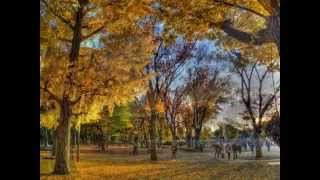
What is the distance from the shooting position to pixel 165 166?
4.58 m

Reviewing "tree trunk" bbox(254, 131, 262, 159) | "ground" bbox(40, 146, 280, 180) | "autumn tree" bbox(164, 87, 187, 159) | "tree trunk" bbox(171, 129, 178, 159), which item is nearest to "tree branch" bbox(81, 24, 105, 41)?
"autumn tree" bbox(164, 87, 187, 159)

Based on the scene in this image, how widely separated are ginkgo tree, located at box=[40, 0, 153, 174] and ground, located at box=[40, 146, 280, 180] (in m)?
0.38

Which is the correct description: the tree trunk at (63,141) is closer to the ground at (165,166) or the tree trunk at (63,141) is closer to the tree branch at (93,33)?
the ground at (165,166)

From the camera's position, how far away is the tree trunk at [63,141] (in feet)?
15.0

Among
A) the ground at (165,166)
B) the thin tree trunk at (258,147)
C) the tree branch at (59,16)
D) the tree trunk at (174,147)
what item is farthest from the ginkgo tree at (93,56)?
the thin tree trunk at (258,147)

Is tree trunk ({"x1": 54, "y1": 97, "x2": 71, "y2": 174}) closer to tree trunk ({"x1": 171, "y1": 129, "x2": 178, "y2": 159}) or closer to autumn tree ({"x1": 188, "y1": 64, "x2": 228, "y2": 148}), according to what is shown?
tree trunk ({"x1": 171, "y1": 129, "x2": 178, "y2": 159})

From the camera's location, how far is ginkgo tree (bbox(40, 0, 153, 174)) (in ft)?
15.3

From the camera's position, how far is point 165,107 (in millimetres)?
4668
